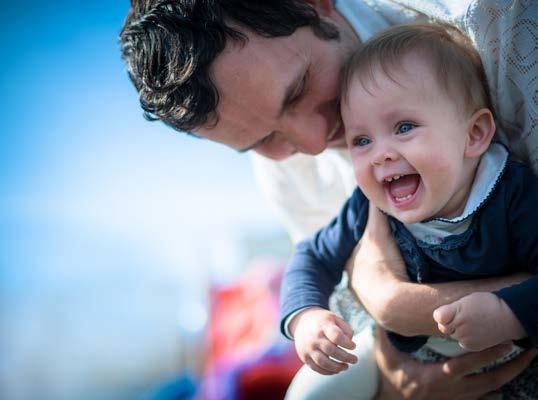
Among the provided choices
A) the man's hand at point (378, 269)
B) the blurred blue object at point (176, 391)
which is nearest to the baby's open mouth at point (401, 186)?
the man's hand at point (378, 269)

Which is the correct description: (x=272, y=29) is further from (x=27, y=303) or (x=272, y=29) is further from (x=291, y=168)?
(x=27, y=303)

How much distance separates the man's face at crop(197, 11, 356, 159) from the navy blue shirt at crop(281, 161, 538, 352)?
0.24m

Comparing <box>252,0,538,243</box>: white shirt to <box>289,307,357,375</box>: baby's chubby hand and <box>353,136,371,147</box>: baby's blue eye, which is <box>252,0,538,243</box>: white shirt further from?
<box>289,307,357,375</box>: baby's chubby hand

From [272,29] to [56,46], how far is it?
224cm

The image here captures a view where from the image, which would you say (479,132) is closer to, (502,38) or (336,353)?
(502,38)

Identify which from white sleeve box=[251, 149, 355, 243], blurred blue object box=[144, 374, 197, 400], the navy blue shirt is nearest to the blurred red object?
blurred blue object box=[144, 374, 197, 400]

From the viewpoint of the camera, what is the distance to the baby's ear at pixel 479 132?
85cm

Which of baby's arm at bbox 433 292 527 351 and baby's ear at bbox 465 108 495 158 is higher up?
baby's ear at bbox 465 108 495 158

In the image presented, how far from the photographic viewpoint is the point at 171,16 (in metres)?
0.97

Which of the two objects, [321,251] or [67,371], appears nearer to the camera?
[321,251]

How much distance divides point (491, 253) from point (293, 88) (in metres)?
0.43

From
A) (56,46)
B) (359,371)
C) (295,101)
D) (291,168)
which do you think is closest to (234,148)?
(295,101)

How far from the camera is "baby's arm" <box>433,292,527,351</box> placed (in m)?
0.70

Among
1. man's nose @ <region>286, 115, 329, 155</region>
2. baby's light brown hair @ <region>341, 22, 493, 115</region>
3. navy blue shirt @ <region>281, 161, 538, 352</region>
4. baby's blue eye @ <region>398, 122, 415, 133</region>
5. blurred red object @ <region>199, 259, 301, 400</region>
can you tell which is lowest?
blurred red object @ <region>199, 259, 301, 400</region>
